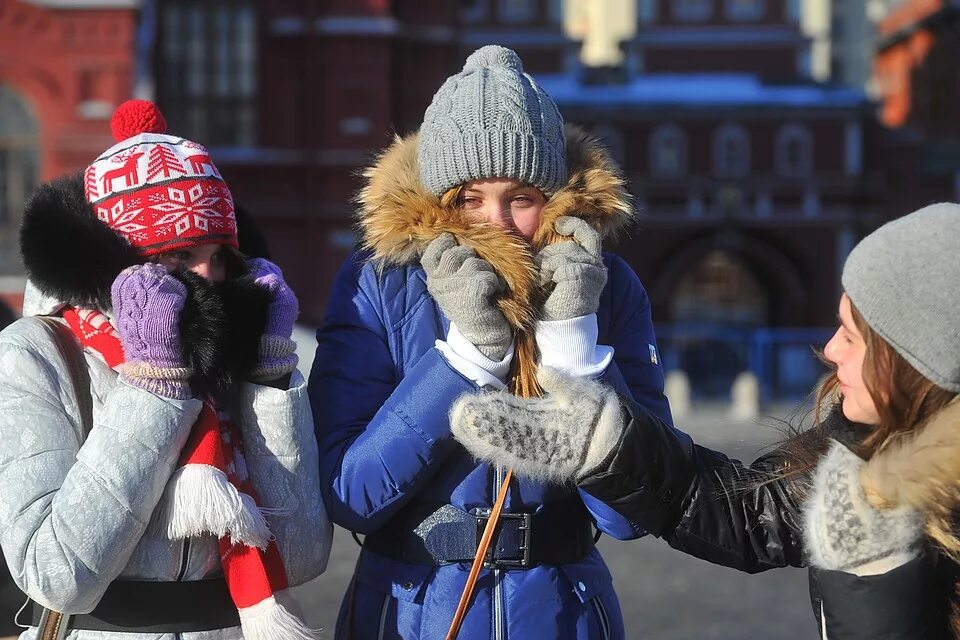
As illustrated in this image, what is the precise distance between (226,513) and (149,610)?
267 millimetres

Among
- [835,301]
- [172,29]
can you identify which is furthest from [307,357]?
[835,301]

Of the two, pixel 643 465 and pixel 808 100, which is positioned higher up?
pixel 808 100

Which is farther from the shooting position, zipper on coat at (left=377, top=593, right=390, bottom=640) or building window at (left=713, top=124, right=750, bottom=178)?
building window at (left=713, top=124, right=750, bottom=178)

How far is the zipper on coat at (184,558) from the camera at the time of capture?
2.43 m

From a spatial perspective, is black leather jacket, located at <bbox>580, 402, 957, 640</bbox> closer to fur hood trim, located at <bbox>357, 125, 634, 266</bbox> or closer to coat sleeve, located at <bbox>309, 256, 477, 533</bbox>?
coat sleeve, located at <bbox>309, 256, 477, 533</bbox>

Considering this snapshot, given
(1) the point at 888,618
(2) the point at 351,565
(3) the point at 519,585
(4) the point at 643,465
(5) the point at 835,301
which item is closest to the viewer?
(1) the point at 888,618

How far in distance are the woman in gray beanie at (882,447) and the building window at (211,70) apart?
1983cm

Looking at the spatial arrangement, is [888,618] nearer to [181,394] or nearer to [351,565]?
[181,394]

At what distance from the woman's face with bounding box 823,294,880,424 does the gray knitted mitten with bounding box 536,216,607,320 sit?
49cm

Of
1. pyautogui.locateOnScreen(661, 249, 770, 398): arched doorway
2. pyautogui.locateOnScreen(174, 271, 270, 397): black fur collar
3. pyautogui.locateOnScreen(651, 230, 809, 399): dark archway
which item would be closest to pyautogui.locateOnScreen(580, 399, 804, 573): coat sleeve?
pyautogui.locateOnScreen(174, 271, 270, 397): black fur collar

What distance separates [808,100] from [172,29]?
17.1m

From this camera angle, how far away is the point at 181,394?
238 centimetres

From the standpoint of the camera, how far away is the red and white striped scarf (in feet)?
7.67

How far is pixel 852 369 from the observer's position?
7.21ft
